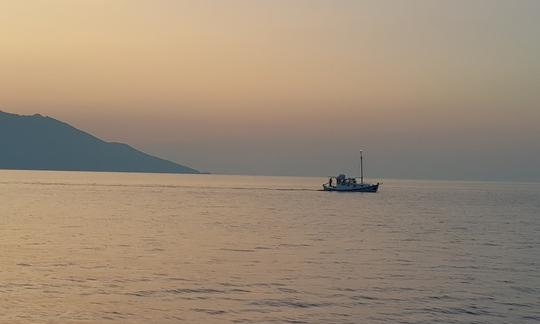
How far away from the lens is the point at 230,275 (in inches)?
1447

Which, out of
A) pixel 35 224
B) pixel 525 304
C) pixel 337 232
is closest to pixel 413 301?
pixel 525 304

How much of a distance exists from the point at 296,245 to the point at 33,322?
1196 inches

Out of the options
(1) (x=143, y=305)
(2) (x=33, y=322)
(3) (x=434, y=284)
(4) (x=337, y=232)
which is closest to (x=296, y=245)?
(4) (x=337, y=232)

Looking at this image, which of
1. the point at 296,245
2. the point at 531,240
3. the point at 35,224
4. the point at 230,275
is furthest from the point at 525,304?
the point at 35,224

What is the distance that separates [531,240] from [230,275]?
37.5 metres

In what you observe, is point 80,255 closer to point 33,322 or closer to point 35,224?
point 33,322

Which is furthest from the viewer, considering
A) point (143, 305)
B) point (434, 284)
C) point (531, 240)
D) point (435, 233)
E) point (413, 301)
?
point (435, 233)

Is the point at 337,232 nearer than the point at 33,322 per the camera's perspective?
No

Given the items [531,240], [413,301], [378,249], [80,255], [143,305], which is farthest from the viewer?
[531,240]

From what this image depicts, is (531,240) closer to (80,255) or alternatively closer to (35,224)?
(80,255)

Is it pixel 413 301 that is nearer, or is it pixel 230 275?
pixel 413 301

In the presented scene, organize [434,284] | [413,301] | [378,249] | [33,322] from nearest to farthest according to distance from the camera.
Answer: [33,322] → [413,301] → [434,284] → [378,249]

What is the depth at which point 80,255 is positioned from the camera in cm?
4422

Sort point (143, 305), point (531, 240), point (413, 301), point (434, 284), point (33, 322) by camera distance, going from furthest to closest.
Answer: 1. point (531, 240)
2. point (434, 284)
3. point (413, 301)
4. point (143, 305)
5. point (33, 322)
